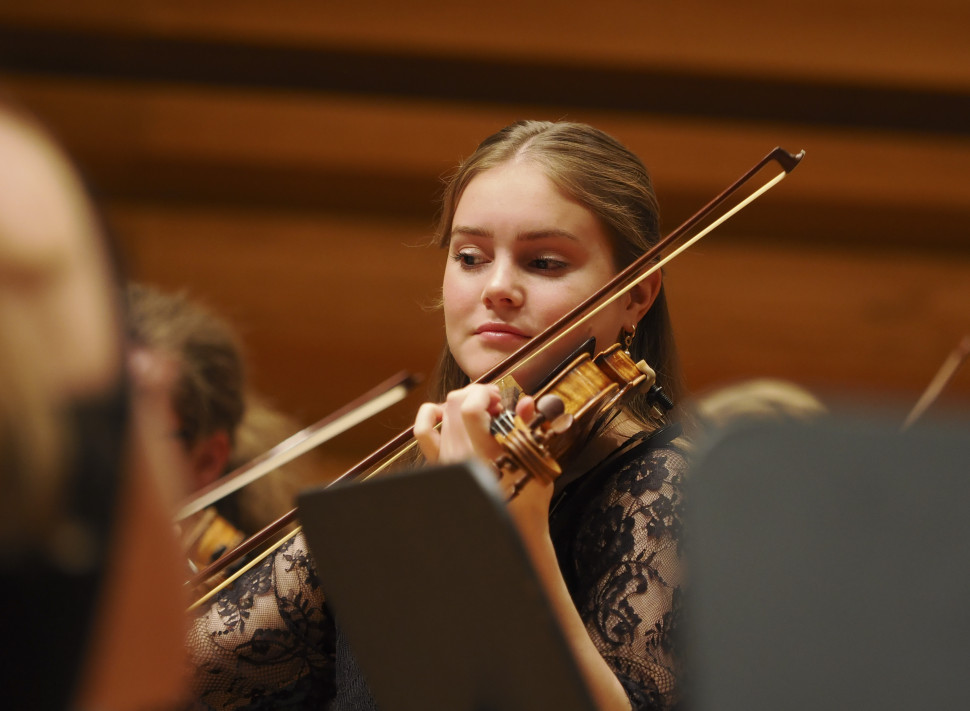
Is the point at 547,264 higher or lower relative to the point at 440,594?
higher

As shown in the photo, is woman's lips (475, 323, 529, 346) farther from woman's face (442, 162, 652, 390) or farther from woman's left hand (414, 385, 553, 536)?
woman's left hand (414, 385, 553, 536)

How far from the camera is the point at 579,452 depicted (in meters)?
1.04

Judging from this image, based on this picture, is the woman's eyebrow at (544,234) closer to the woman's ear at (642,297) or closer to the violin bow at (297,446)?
the woman's ear at (642,297)

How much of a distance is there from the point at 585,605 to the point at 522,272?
33cm

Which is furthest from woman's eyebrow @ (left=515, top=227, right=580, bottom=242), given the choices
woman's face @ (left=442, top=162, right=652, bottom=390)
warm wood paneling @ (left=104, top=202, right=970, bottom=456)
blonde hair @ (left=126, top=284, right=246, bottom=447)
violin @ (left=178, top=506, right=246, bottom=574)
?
warm wood paneling @ (left=104, top=202, right=970, bottom=456)

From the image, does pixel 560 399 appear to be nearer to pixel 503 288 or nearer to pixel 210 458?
pixel 503 288

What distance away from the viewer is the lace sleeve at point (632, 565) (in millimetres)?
849

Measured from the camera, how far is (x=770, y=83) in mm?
2334

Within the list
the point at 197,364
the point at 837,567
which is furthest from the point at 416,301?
the point at 837,567

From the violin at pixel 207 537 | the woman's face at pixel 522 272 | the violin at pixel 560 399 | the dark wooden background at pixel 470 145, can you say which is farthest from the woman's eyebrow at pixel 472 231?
the dark wooden background at pixel 470 145

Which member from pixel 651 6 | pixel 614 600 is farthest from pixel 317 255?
pixel 614 600

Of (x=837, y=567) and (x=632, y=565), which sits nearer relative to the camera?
(x=837, y=567)

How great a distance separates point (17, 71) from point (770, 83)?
1658mm

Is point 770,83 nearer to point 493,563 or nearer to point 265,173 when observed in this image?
point 265,173
